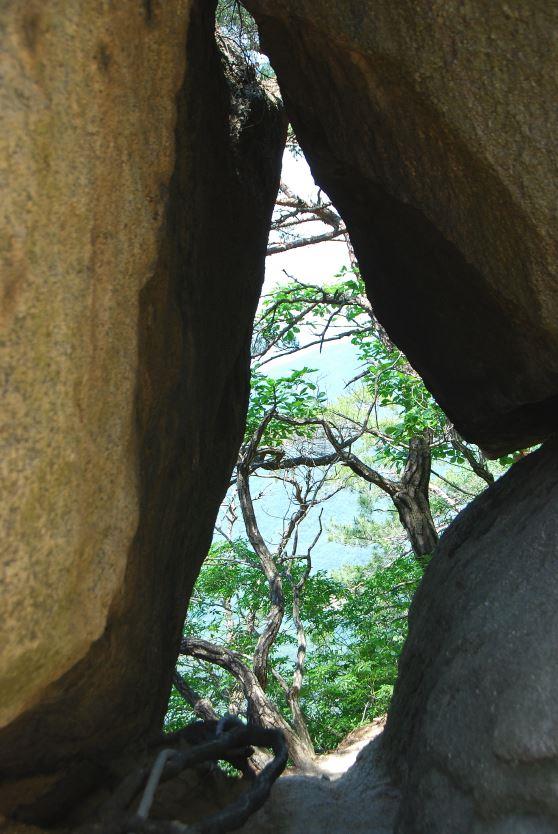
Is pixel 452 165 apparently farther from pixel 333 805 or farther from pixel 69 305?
pixel 333 805

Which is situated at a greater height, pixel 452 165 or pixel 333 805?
pixel 452 165

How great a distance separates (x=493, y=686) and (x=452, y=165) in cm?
140

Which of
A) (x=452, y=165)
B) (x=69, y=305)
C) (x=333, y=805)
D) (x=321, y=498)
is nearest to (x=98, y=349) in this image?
(x=69, y=305)

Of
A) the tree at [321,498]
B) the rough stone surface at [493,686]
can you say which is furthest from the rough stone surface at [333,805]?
the tree at [321,498]

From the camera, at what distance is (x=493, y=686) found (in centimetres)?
210

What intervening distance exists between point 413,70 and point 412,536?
6.45 m

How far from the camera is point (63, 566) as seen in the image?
1726 mm

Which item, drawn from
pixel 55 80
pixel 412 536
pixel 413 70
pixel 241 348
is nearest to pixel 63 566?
pixel 55 80

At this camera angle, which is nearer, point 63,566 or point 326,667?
point 63,566

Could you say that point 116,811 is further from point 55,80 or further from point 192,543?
point 55,80

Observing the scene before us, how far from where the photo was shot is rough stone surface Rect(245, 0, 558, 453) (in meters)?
2.21

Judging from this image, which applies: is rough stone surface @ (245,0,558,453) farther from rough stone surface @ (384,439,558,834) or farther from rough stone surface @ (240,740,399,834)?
rough stone surface @ (240,740,399,834)

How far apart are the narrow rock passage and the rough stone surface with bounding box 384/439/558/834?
0.39 feet

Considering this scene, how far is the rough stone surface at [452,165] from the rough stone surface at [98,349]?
450 millimetres
